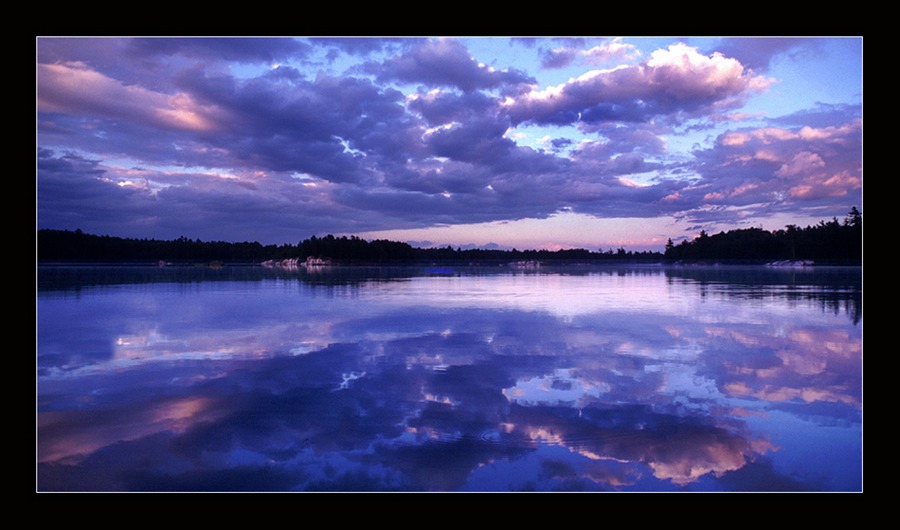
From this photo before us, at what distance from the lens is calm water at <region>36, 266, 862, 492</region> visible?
4.95 metres

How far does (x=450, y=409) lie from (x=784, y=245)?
150 meters

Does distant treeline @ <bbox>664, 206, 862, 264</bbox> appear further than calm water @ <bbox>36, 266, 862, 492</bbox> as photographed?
Yes

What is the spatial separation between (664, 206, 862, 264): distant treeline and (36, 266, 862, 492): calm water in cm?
10261

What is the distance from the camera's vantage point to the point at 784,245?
12800 centimetres

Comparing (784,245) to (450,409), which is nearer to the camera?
(450,409)

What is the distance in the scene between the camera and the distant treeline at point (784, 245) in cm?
10750

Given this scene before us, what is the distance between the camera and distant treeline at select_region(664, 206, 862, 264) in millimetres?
107500

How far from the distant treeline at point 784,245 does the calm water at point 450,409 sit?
103 meters
